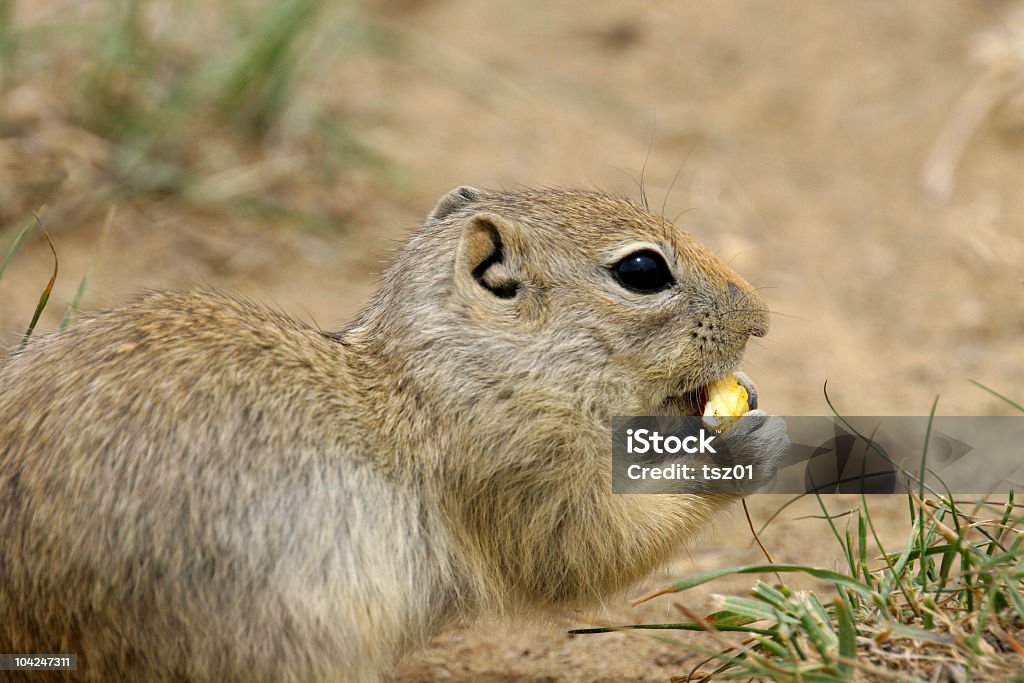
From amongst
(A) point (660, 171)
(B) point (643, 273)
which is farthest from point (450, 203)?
(A) point (660, 171)

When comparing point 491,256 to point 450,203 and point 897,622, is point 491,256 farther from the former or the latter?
point 897,622

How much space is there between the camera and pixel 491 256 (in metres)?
3.68

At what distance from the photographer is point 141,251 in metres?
6.33

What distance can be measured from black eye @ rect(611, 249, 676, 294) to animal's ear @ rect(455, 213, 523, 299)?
0.98ft

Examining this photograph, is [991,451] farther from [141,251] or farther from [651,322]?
[141,251]

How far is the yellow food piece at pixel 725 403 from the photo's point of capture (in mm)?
3596

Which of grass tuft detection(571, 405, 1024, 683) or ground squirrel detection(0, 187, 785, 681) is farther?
ground squirrel detection(0, 187, 785, 681)

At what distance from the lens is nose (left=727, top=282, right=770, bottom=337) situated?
364 centimetres

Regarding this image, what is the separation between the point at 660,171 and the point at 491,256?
4.48 m

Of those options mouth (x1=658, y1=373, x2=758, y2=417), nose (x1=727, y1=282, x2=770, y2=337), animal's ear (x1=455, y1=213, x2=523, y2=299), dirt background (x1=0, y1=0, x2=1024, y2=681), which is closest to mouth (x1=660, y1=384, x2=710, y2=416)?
mouth (x1=658, y1=373, x2=758, y2=417)

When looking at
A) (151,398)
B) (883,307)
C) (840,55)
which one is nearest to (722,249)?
(883,307)

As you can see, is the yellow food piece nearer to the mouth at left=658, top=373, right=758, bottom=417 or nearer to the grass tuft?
the mouth at left=658, top=373, right=758, bottom=417

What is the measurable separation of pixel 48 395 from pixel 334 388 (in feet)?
2.40

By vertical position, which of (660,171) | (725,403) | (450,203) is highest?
(660,171)
